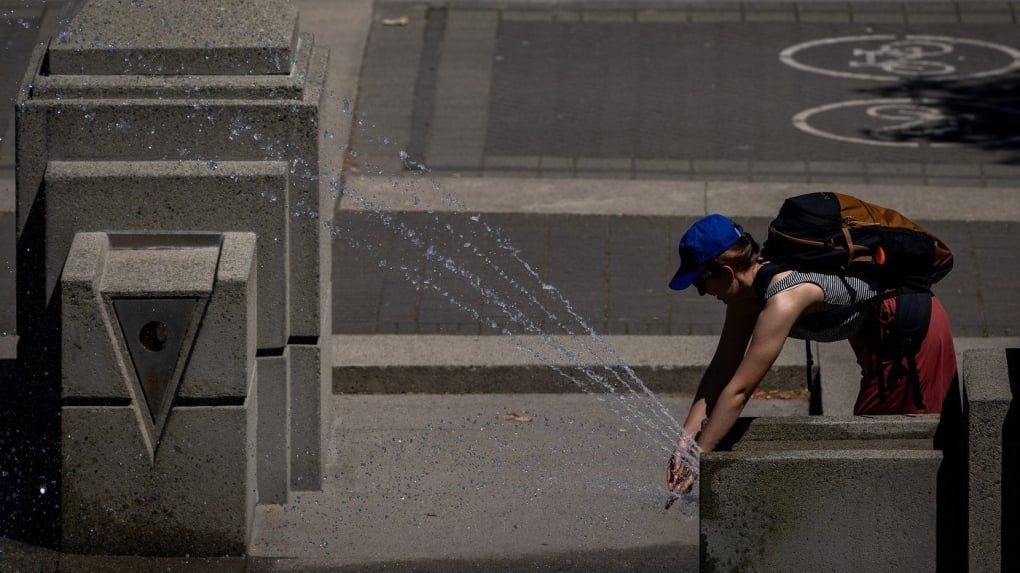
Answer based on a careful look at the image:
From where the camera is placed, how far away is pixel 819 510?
4695 mm

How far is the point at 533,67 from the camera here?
39.8 feet

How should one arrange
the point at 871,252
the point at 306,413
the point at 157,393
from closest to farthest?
the point at 871,252
the point at 157,393
the point at 306,413

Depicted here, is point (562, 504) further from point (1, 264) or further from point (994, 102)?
point (994, 102)

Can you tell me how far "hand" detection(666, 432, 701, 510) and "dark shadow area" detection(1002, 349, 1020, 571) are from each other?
0.93m

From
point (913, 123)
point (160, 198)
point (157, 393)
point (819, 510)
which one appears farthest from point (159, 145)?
point (913, 123)

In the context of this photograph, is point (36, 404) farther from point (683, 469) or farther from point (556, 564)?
point (683, 469)

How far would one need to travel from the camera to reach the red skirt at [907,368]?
5.23 meters

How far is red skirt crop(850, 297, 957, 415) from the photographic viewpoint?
5.23m

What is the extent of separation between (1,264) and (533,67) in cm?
474

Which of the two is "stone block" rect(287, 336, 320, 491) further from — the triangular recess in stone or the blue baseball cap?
the blue baseball cap

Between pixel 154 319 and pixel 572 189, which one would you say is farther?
pixel 572 189

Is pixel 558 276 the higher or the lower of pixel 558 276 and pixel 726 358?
the lower

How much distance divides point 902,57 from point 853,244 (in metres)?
7.83

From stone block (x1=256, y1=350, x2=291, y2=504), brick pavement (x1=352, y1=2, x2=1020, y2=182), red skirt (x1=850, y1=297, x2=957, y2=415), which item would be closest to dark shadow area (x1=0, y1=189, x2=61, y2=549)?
stone block (x1=256, y1=350, x2=291, y2=504)
